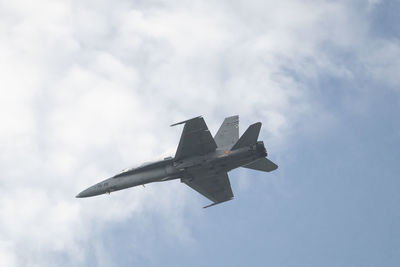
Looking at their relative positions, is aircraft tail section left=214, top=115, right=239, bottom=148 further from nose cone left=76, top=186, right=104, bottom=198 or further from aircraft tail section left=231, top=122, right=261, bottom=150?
nose cone left=76, top=186, right=104, bottom=198

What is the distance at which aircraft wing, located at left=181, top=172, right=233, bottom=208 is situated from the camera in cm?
5634

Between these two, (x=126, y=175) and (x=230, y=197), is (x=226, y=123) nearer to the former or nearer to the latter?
(x=230, y=197)

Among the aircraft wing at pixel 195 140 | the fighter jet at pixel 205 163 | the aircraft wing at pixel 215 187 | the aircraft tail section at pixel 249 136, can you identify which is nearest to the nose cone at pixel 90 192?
the fighter jet at pixel 205 163

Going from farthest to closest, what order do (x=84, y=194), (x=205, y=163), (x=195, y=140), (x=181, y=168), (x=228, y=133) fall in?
(x=84, y=194)
(x=228, y=133)
(x=181, y=168)
(x=205, y=163)
(x=195, y=140)

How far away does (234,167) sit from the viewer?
53.1m

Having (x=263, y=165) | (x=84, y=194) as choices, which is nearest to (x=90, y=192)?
(x=84, y=194)

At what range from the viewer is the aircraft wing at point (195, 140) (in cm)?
4934

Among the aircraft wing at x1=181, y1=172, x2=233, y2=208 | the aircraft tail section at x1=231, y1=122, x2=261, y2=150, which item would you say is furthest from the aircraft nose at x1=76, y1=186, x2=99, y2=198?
the aircraft tail section at x1=231, y1=122, x2=261, y2=150

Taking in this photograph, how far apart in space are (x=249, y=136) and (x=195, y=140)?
530 centimetres

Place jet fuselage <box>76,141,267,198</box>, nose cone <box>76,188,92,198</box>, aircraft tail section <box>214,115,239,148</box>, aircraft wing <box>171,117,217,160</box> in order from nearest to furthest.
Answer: aircraft wing <box>171,117,217,160</box> → jet fuselage <box>76,141,267,198</box> → aircraft tail section <box>214,115,239,148</box> → nose cone <box>76,188,92,198</box>

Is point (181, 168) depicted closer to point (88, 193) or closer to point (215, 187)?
point (215, 187)

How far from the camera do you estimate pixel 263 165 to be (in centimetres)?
5506

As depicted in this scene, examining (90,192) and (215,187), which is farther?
(215,187)

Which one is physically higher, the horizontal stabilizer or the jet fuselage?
the jet fuselage
